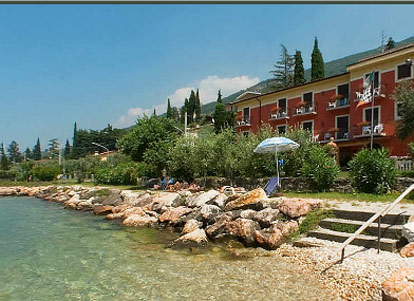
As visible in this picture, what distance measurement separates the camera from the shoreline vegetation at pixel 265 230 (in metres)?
5.49

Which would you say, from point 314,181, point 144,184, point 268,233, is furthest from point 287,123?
point 268,233

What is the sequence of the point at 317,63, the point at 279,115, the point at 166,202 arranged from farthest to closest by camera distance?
the point at 317,63
the point at 279,115
the point at 166,202

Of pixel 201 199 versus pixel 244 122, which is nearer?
pixel 201 199

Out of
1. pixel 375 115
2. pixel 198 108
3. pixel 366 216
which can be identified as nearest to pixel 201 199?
pixel 366 216

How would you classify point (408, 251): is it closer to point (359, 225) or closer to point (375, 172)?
point (359, 225)

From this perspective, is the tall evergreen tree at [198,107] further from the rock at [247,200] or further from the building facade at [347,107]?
the rock at [247,200]

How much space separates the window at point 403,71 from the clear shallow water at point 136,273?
22.8 metres

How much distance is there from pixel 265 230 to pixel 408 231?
3570 mm

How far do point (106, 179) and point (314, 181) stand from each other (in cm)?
2575

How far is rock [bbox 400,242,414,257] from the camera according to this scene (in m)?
5.88

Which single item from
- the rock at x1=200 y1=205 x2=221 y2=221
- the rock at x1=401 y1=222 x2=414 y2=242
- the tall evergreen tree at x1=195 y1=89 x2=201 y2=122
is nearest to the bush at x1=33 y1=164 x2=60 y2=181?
the tall evergreen tree at x1=195 y1=89 x2=201 y2=122

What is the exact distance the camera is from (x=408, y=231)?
6.32m

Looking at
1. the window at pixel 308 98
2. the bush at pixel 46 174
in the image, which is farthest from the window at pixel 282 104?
the bush at pixel 46 174

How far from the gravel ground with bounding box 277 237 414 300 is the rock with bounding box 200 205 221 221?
4.17 metres
